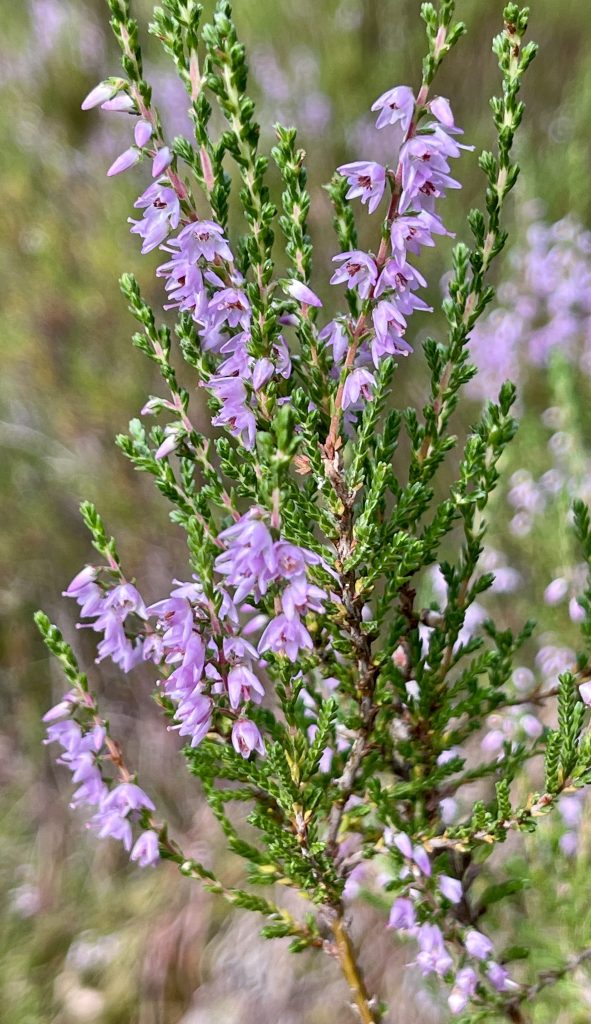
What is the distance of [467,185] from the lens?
508cm

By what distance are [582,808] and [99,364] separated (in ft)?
10.5

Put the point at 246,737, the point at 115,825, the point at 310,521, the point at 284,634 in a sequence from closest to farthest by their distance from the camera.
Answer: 1. the point at 284,634
2. the point at 246,737
3. the point at 310,521
4. the point at 115,825

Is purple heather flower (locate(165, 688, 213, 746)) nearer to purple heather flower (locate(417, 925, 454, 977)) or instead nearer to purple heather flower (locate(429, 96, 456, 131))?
purple heather flower (locate(417, 925, 454, 977))

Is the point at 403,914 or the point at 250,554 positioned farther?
the point at 403,914

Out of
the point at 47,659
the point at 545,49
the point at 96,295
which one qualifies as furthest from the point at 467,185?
the point at 47,659

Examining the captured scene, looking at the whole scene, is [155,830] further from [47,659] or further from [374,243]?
[374,243]

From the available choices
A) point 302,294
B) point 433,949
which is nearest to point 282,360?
point 302,294

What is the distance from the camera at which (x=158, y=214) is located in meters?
0.93

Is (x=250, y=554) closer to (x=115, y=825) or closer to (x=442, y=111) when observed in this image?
(x=442, y=111)

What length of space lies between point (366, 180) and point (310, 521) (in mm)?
489

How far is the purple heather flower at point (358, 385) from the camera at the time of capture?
0.99 m

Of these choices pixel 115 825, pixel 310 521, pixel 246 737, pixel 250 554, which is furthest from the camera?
pixel 115 825

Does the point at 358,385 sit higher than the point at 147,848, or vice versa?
the point at 358,385

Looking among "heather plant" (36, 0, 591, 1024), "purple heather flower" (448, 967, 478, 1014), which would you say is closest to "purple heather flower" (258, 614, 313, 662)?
"heather plant" (36, 0, 591, 1024)
